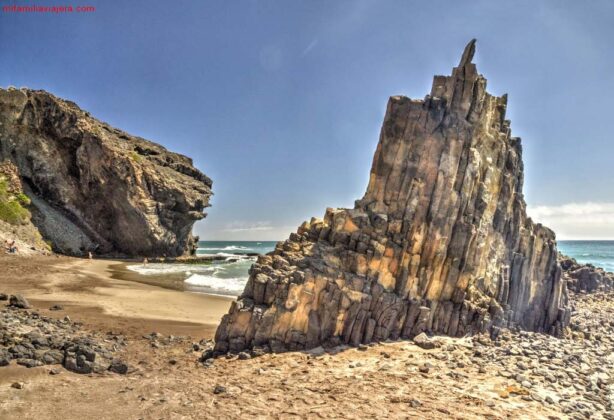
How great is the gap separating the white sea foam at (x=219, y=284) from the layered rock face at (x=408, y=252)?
842 inches

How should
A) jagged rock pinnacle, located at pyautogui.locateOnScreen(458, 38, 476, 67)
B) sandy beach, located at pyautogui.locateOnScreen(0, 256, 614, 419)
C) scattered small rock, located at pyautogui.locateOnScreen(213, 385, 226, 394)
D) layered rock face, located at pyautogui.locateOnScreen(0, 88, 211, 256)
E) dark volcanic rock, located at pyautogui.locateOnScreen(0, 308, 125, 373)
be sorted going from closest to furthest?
sandy beach, located at pyautogui.locateOnScreen(0, 256, 614, 419) → scattered small rock, located at pyautogui.locateOnScreen(213, 385, 226, 394) → dark volcanic rock, located at pyautogui.locateOnScreen(0, 308, 125, 373) → jagged rock pinnacle, located at pyautogui.locateOnScreen(458, 38, 476, 67) → layered rock face, located at pyautogui.locateOnScreen(0, 88, 211, 256)

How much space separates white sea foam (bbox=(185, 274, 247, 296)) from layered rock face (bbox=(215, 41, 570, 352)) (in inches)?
842

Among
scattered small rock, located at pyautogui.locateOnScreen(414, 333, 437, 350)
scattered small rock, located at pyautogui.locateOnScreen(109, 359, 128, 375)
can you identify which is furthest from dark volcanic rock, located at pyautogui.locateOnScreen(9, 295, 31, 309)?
scattered small rock, located at pyautogui.locateOnScreen(414, 333, 437, 350)

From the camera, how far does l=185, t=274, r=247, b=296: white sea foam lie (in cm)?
3728

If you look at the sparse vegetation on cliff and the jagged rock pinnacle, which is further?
the sparse vegetation on cliff

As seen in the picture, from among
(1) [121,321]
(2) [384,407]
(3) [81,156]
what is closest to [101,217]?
(3) [81,156]

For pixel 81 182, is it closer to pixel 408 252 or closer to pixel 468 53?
pixel 408 252

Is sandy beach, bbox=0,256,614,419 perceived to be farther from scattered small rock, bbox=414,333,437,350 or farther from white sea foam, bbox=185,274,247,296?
white sea foam, bbox=185,274,247,296

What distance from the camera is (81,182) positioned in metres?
61.4

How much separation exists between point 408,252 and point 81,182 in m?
60.8

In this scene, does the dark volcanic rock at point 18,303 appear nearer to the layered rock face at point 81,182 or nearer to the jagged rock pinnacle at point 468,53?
the jagged rock pinnacle at point 468,53

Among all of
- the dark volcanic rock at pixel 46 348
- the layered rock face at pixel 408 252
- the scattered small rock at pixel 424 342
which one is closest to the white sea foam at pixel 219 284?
the layered rock face at pixel 408 252

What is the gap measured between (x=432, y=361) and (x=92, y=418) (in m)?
11.1

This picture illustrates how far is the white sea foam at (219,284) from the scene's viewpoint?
3728 centimetres
